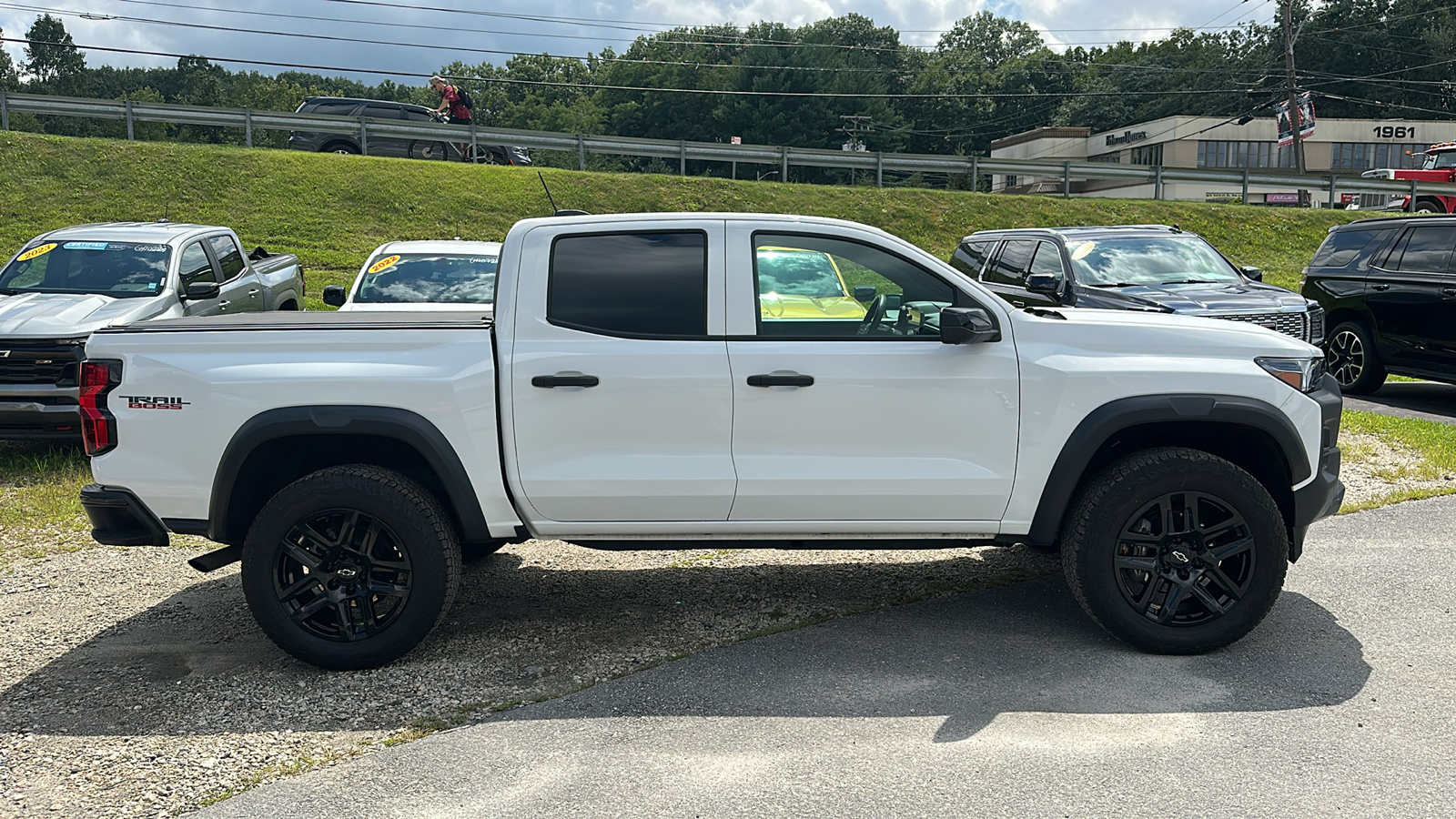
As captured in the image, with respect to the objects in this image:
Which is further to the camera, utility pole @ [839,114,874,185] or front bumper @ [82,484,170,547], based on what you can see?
utility pole @ [839,114,874,185]

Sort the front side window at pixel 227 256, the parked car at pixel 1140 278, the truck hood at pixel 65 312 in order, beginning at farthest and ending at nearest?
1. the front side window at pixel 227 256
2. the parked car at pixel 1140 278
3. the truck hood at pixel 65 312

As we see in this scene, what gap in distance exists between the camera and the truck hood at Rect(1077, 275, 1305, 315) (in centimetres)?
1023

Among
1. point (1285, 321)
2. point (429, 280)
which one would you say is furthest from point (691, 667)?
point (1285, 321)

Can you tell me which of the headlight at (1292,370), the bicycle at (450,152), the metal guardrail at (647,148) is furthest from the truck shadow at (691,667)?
the bicycle at (450,152)

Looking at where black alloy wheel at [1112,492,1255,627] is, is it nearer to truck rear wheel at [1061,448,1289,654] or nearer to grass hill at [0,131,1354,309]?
truck rear wheel at [1061,448,1289,654]

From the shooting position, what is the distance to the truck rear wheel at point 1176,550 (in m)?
4.74

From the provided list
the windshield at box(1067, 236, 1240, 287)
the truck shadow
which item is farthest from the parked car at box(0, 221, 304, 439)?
the windshield at box(1067, 236, 1240, 287)

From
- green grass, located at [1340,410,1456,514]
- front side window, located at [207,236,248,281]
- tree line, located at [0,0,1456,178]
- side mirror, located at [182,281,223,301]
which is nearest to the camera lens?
green grass, located at [1340,410,1456,514]

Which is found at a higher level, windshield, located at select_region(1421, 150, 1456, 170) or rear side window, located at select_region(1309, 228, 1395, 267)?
windshield, located at select_region(1421, 150, 1456, 170)

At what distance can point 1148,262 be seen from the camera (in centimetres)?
1152

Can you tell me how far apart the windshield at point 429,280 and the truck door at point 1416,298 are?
891 cm

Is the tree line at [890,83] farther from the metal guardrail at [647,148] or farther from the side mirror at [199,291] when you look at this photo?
the side mirror at [199,291]

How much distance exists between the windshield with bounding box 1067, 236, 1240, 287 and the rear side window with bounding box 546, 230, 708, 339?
24.1ft

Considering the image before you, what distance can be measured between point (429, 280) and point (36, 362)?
316cm
